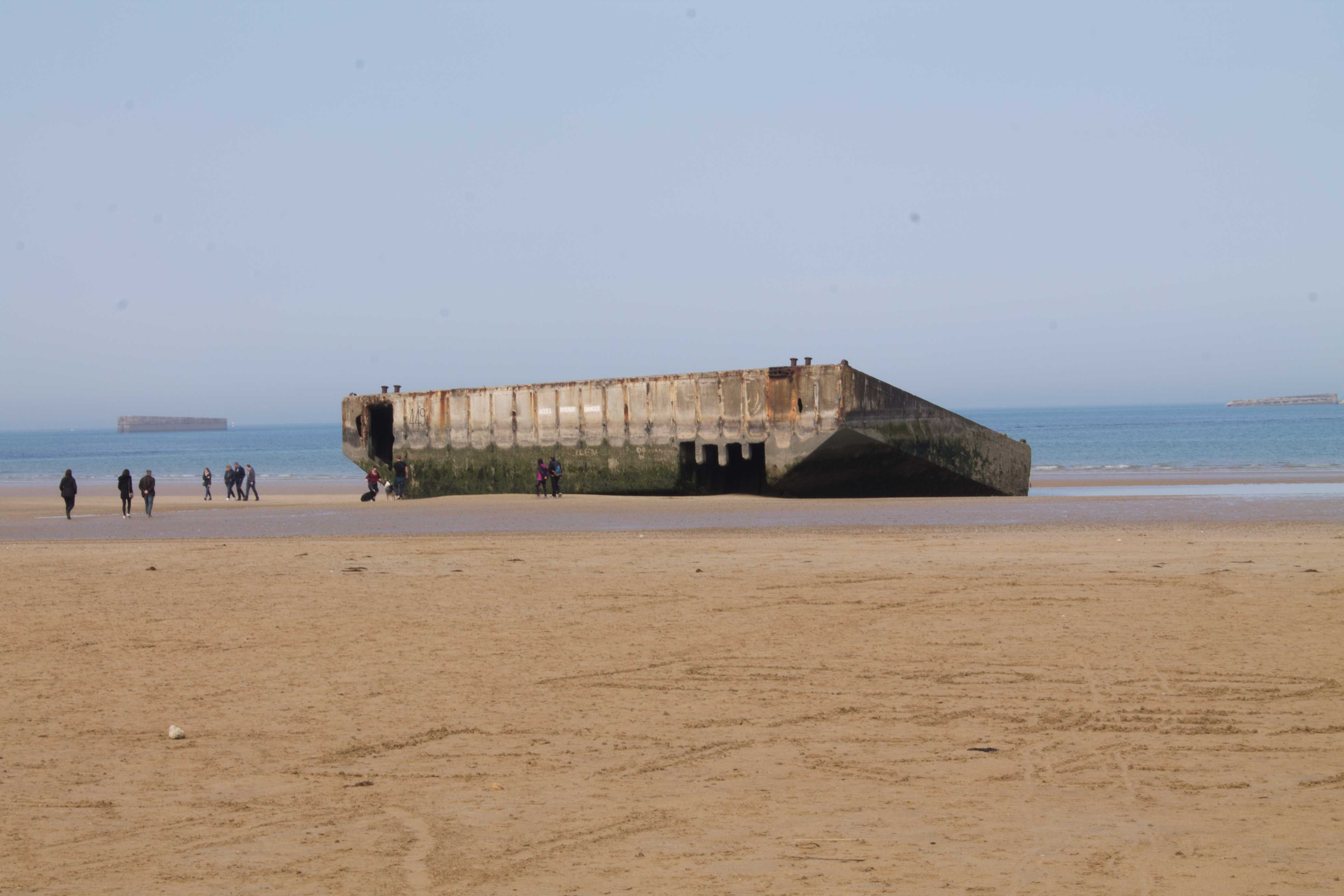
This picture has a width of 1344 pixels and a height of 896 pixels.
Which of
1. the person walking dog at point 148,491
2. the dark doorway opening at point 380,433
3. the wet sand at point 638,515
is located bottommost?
the wet sand at point 638,515

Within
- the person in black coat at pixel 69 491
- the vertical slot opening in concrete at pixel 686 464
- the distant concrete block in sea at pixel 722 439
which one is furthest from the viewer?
the vertical slot opening in concrete at pixel 686 464

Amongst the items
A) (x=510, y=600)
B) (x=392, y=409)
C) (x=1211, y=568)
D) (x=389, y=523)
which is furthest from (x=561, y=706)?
(x=392, y=409)

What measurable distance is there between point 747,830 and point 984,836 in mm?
896

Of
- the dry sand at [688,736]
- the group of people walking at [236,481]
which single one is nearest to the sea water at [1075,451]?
the group of people walking at [236,481]

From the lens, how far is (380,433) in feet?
112

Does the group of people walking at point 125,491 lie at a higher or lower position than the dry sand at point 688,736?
higher

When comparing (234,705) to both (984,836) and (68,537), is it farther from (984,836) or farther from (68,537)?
(68,537)

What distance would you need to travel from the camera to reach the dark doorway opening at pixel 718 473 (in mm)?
26078

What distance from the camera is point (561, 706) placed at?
673 cm

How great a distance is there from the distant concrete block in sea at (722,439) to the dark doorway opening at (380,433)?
2758mm

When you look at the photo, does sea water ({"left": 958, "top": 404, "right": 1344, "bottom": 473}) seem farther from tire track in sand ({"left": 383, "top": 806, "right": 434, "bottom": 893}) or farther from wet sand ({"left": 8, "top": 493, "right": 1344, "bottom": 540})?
tire track in sand ({"left": 383, "top": 806, "right": 434, "bottom": 893})

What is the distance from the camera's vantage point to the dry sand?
431 centimetres

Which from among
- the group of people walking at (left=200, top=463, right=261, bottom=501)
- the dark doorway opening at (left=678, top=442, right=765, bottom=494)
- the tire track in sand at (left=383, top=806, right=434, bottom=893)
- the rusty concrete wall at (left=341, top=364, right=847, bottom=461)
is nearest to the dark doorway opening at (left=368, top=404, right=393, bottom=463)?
the rusty concrete wall at (left=341, top=364, right=847, bottom=461)

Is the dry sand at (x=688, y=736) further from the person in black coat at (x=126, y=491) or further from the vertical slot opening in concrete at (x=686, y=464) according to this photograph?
the person in black coat at (x=126, y=491)
